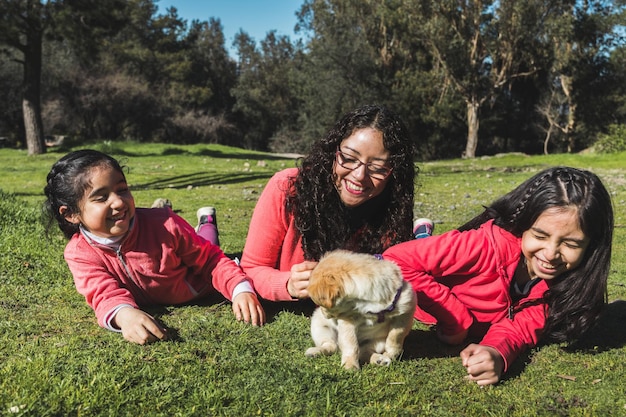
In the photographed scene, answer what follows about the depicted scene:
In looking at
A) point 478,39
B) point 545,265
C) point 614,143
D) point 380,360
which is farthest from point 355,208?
point 478,39

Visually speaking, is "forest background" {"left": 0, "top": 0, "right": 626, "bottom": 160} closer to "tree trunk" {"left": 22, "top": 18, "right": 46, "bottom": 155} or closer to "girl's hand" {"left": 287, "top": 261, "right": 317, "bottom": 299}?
"tree trunk" {"left": 22, "top": 18, "right": 46, "bottom": 155}

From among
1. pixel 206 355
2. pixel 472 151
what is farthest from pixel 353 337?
pixel 472 151

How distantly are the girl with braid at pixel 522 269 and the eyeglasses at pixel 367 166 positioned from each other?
1.68ft

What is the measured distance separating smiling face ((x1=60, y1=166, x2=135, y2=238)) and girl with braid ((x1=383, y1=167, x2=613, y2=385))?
190 centimetres

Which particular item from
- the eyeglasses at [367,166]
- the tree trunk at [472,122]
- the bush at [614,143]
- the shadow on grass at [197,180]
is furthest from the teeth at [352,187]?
the tree trunk at [472,122]

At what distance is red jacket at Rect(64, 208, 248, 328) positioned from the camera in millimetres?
3857

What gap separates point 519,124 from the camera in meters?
38.2

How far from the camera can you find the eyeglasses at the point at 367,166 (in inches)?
144

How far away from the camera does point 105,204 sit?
12.4 feet

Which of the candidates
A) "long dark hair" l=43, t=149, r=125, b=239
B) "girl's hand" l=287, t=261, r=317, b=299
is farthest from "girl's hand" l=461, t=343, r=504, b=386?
"long dark hair" l=43, t=149, r=125, b=239

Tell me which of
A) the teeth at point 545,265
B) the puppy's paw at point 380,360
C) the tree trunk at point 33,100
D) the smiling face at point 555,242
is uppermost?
the tree trunk at point 33,100

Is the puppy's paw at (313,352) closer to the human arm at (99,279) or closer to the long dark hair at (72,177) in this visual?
the human arm at (99,279)

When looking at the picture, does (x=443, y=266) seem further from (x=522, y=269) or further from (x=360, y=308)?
(x=360, y=308)

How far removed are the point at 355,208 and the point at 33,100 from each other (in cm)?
2414
